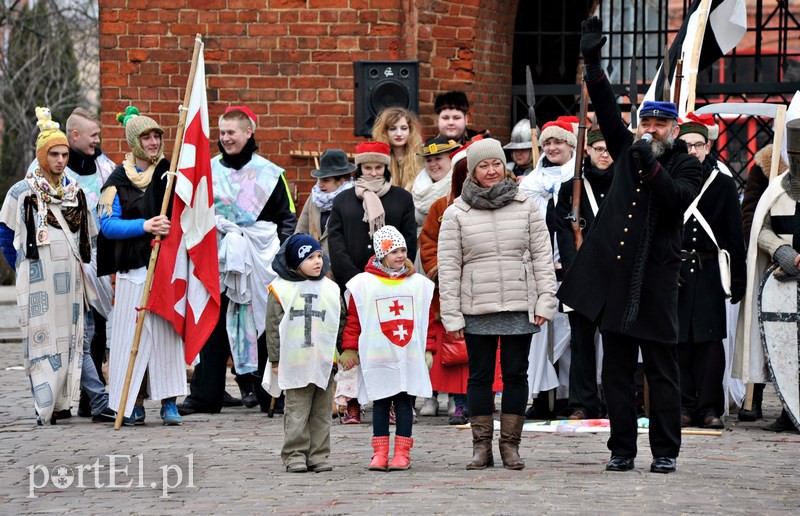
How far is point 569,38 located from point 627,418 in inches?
295

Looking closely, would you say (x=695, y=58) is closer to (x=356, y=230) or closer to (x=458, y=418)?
(x=356, y=230)

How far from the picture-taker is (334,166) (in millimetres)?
11062

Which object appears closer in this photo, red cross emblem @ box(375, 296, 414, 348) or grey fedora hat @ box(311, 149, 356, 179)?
red cross emblem @ box(375, 296, 414, 348)

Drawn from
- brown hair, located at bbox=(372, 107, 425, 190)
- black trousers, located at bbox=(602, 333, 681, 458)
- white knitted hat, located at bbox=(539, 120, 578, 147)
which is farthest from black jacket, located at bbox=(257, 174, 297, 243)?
black trousers, located at bbox=(602, 333, 681, 458)

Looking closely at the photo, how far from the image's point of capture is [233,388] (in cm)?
1293

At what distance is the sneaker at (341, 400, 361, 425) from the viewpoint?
10469mm

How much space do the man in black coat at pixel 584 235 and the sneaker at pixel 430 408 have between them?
1071 mm

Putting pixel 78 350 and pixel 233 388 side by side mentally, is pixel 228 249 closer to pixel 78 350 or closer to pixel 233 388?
pixel 78 350

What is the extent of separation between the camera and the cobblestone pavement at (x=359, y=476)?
7.15 meters

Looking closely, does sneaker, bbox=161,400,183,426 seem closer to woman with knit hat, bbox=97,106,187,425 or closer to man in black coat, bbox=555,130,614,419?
woman with knit hat, bbox=97,106,187,425

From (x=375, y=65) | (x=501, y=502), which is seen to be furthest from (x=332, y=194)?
(x=501, y=502)

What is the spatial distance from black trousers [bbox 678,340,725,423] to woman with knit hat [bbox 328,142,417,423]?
1.99m

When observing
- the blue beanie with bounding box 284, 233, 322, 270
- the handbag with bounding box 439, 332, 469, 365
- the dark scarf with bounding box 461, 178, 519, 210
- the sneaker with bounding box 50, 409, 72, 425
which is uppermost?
the dark scarf with bounding box 461, 178, 519, 210

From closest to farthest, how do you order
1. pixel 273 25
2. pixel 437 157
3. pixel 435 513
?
pixel 435 513, pixel 437 157, pixel 273 25
